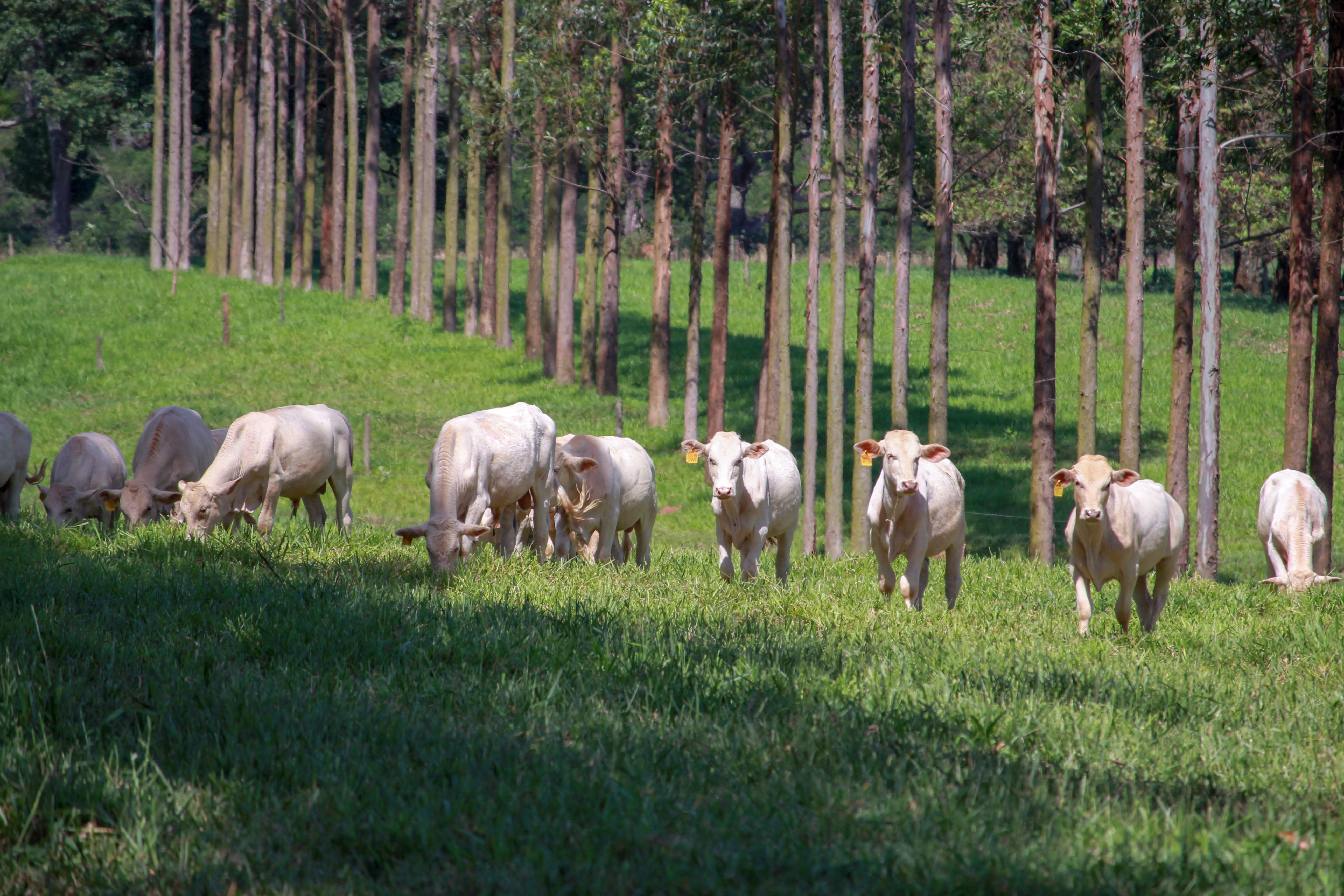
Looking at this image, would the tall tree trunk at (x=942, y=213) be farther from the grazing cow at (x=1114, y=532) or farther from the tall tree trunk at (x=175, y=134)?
the tall tree trunk at (x=175, y=134)

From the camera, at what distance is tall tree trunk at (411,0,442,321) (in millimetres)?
35312

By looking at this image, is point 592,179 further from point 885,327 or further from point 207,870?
point 207,870

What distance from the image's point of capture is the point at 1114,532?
9883 mm

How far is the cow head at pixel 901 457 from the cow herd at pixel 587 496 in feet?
0.05

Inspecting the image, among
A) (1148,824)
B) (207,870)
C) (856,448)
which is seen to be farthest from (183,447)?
(1148,824)

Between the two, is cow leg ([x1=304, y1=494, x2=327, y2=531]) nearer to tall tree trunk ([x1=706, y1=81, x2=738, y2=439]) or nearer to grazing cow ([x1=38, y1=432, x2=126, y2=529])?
grazing cow ([x1=38, y1=432, x2=126, y2=529])

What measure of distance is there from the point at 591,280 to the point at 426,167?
8.25 m

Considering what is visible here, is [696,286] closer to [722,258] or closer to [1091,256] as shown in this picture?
[722,258]

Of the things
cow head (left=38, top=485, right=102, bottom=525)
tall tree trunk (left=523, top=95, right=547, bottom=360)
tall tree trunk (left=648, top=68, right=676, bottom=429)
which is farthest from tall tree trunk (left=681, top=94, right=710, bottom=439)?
cow head (left=38, top=485, right=102, bottom=525)

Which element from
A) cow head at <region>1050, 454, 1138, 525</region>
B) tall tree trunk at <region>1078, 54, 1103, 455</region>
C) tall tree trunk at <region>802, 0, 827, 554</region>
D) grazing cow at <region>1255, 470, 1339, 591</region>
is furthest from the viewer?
tall tree trunk at <region>802, 0, 827, 554</region>

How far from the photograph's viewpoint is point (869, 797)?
5121 millimetres

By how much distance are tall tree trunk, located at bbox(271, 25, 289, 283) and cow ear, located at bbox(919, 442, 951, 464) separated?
3363 centimetres

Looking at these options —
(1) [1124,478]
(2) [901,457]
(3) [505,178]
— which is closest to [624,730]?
(2) [901,457]

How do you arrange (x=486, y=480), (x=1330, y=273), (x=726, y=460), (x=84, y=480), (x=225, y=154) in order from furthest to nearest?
(x=225, y=154) → (x=1330, y=273) → (x=84, y=480) → (x=486, y=480) → (x=726, y=460)
